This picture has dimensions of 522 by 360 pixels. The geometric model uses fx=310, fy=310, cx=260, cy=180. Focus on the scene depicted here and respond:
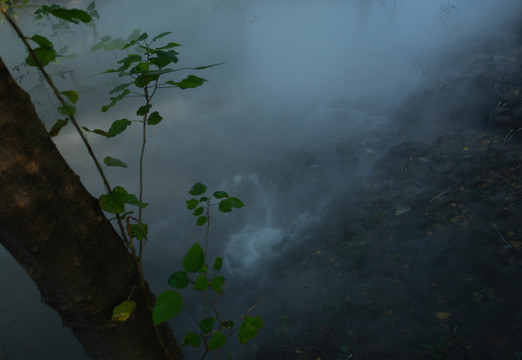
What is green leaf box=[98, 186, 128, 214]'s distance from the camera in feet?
2.57

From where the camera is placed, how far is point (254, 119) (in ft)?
24.7

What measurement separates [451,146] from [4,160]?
5.30m

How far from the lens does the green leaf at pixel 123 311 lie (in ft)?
2.41

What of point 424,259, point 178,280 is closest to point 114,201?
point 178,280

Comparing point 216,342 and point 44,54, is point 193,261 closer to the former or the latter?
point 216,342

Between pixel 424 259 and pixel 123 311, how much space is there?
9.90 feet

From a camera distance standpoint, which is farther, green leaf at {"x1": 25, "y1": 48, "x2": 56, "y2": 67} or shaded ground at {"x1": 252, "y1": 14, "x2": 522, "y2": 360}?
shaded ground at {"x1": 252, "y1": 14, "x2": 522, "y2": 360}

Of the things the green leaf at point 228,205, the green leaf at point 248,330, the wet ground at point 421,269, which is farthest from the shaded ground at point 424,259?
the green leaf at point 228,205

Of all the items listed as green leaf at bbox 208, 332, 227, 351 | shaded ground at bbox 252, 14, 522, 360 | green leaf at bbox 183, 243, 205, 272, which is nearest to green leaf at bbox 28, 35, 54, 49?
green leaf at bbox 183, 243, 205, 272

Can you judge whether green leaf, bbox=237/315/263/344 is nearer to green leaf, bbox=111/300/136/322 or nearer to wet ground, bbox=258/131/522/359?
green leaf, bbox=111/300/136/322

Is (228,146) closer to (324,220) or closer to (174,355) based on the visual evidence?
(324,220)

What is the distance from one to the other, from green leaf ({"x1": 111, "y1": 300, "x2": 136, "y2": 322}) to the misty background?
2436 mm

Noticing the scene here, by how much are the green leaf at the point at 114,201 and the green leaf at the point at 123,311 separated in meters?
0.23

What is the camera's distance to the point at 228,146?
6699 mm
